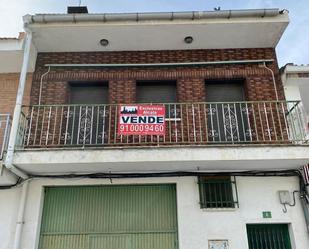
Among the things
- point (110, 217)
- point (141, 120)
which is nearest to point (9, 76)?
point (141, 120)

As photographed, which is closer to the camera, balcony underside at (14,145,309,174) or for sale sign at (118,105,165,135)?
balcony underside at (14,145,309,174)

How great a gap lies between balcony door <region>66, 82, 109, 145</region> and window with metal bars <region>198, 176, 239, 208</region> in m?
2.55

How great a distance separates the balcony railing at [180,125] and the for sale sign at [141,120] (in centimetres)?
56

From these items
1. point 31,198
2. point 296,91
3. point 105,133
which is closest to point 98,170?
point 105,133

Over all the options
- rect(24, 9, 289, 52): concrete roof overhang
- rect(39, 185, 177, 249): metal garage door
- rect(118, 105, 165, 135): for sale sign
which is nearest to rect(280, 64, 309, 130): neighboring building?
rect(24, 9, 289, 52): concrete roof overhang

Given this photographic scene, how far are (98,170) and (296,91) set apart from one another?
5.19 meters

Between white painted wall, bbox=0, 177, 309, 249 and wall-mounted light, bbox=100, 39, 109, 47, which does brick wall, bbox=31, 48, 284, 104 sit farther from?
white painted wall, bbox=0, 177, 309, 249

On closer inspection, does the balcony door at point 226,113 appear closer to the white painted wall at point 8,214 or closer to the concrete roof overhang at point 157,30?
the concrete roof overhang at point 157,30

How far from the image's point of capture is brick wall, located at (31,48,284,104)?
7.55m

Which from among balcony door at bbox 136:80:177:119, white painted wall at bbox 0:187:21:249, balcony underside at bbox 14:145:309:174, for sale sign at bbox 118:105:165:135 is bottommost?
white painted wall at bbox 0:187:21:249

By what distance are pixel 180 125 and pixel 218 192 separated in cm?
174

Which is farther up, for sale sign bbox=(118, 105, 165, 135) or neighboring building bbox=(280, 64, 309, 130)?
neighboring building bbox=(280, 64, 309, 130)

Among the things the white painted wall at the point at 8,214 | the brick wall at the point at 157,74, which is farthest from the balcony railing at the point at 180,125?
the white painted wall at the point at 8,214

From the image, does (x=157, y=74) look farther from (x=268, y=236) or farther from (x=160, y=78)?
(x=268, y=236)
